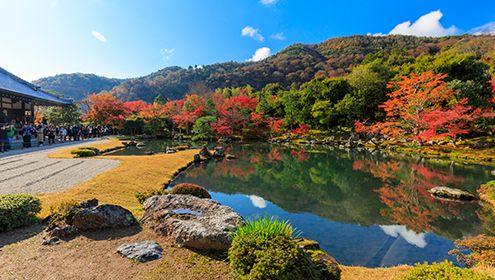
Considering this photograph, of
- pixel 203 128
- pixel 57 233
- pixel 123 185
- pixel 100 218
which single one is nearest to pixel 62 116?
pixel 203 128

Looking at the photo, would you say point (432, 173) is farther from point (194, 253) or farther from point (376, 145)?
point (194, 253)

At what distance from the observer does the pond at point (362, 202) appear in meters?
6.78

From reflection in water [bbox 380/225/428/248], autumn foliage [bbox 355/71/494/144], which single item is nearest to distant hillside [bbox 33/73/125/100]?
autumn foliage [bbox 355/71/494/144]

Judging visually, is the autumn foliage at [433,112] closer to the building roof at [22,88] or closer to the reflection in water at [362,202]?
the reflection in water at [362,202]

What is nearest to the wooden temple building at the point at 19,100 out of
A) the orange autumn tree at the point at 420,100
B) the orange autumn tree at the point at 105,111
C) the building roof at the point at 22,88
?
the building roof at the point at 22,88

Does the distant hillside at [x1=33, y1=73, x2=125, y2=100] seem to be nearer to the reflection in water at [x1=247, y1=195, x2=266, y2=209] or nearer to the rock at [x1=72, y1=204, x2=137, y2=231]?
the reflection in water at [x1=247, y1=195, x2=266, y2=209]

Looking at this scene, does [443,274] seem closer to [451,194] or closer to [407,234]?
[407,234]

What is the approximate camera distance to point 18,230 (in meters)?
5.21

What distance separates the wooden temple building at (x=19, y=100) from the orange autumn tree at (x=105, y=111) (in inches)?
288

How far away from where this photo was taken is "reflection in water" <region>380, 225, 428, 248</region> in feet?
22.9

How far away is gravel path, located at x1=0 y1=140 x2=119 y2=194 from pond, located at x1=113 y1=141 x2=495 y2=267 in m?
4.21

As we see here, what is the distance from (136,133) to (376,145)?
110 ft

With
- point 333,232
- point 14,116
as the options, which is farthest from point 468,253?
point 14,116

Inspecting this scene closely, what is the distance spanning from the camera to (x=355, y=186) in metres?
12.9
